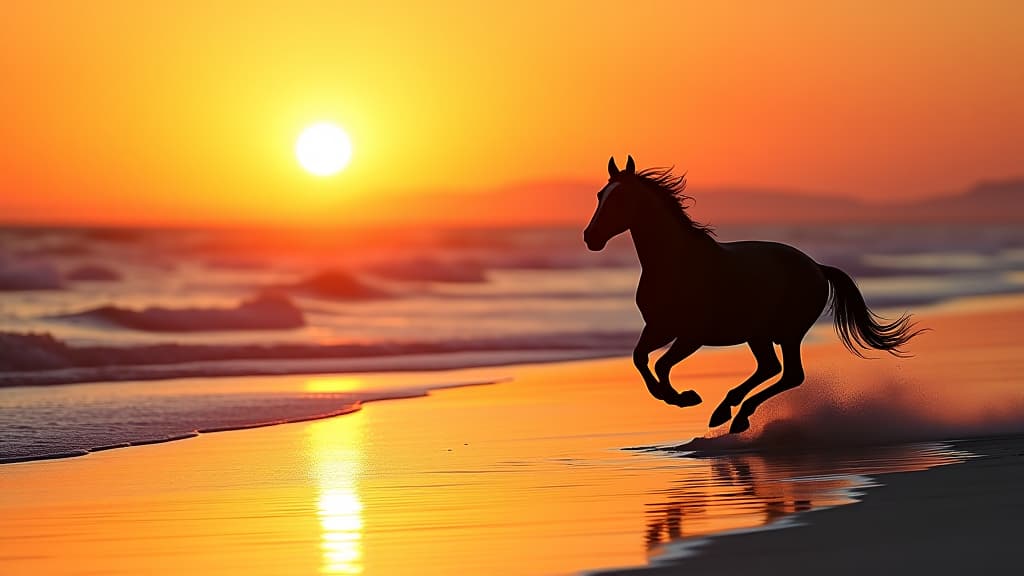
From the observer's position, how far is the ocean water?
49.8ft

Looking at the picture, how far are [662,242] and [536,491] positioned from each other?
2654 millimetres

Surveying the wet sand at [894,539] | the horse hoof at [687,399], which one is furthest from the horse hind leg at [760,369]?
the wet sand at [894,539]

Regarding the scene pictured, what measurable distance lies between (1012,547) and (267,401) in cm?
975

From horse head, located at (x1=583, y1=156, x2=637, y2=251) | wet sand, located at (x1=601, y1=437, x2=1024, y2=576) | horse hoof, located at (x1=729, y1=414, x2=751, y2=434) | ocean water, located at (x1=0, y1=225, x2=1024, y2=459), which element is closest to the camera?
wet sand, located at (x1=601, y1=437, x2=1024, y2=576)

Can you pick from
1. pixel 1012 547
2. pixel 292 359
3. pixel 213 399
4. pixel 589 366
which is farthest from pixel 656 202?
pixel 292 359

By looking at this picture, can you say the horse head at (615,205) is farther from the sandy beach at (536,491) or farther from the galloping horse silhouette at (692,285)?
the sandy beach at (536,491)

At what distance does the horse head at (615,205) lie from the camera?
11.2 m

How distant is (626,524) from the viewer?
8211 millimetres

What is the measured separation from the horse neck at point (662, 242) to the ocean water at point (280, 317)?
4.20 m

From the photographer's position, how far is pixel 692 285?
11.4 m

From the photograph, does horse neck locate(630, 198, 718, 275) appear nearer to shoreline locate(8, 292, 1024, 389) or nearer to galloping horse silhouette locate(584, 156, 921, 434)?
galloping horse silhouette locate(584, 156, 921, 434)

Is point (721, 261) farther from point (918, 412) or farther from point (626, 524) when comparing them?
point (626, 524)

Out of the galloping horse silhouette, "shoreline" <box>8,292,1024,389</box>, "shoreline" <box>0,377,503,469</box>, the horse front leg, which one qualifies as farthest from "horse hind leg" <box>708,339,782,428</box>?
"shoreline" <box>8,292,1024,389</box>

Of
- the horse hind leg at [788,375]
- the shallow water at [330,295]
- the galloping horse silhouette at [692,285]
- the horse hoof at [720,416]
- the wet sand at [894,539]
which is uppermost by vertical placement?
the shallow water at [330,295]
